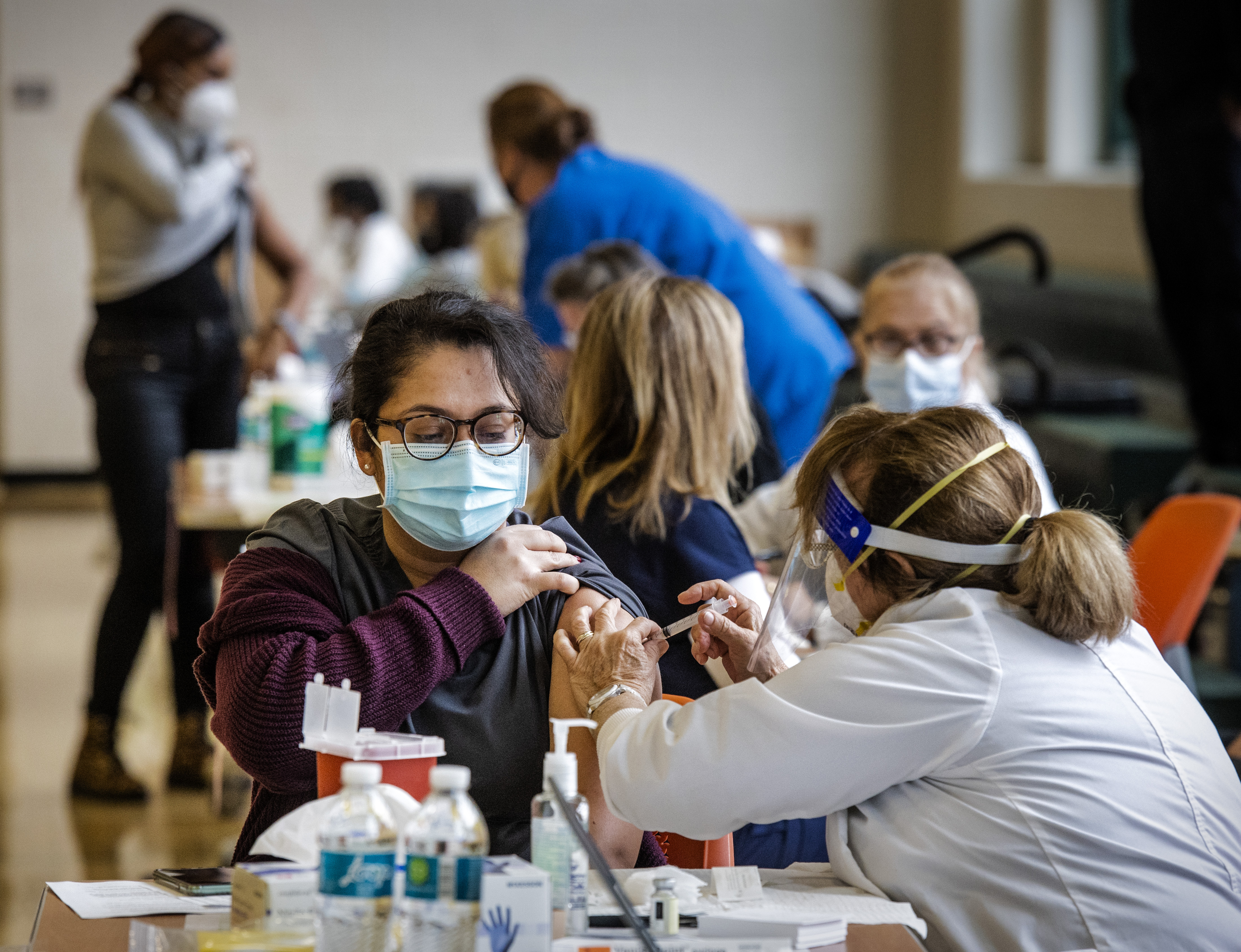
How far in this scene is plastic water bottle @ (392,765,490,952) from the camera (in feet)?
3.57

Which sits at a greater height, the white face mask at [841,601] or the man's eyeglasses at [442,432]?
the man's eyeglasses at [442,432]

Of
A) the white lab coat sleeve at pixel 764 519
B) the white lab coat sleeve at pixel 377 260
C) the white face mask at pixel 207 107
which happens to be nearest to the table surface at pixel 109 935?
the white lab coat sleeve at pixel 764 519

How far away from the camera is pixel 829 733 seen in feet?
4.42

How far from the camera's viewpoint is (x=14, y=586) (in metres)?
6.48

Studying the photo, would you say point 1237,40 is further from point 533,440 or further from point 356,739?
point 356,739

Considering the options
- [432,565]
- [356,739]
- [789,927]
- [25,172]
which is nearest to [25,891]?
[432,565]

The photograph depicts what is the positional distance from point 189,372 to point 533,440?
243 centimetres

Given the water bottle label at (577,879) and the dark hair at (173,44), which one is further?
the dark hair at (173,44)

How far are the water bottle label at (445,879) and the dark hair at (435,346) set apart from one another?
65 centimetres

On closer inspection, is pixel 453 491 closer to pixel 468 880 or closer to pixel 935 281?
pixel 468 880

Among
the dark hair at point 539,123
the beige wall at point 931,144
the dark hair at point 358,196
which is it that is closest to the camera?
the dark hair at point 539,123

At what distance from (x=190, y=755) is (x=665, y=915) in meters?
2.93

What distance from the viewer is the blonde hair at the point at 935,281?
3.03 m

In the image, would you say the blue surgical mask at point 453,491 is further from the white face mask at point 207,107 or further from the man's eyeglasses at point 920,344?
the white face mask at point 207,107
